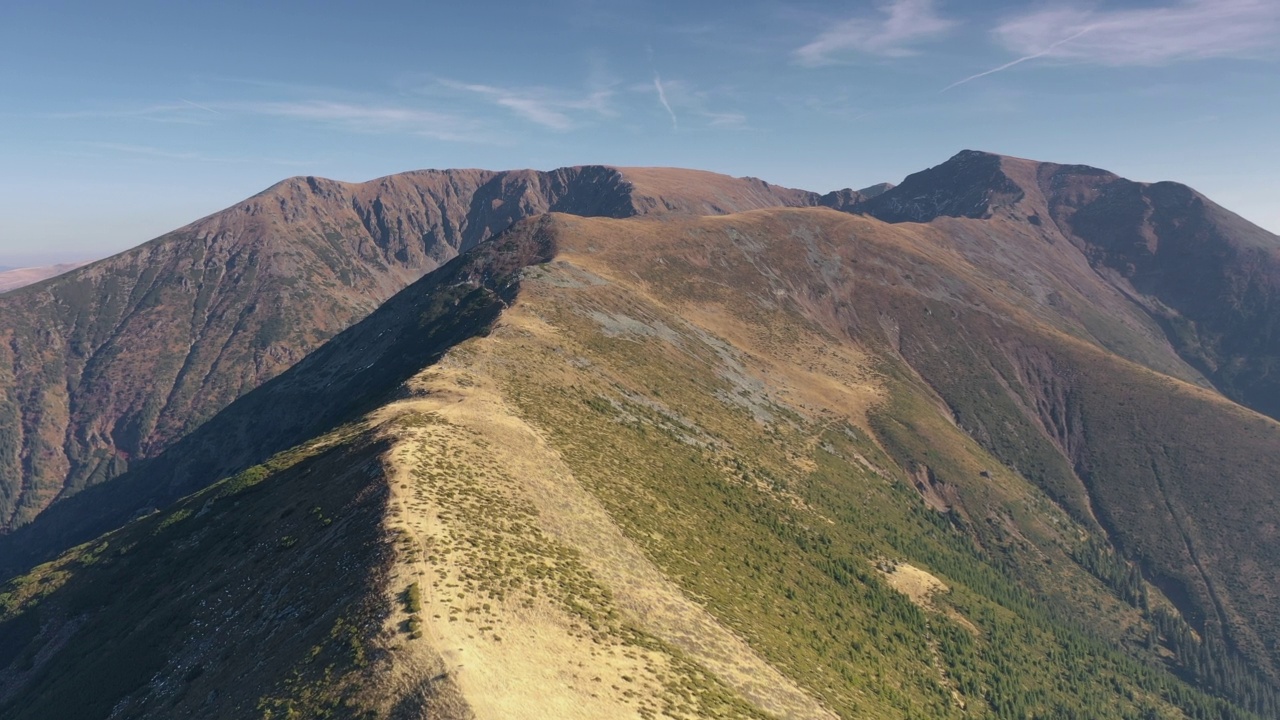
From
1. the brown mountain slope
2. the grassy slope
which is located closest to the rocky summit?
the brown mountain slope

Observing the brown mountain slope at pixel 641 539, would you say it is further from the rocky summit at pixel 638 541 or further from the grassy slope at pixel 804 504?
the grassy slope at pixel 804 504

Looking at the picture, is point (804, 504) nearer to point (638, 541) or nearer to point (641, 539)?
point (641, 539)

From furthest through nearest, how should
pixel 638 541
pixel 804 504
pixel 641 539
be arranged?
pixel 804 504
pixel 641 539
pixel 638 541

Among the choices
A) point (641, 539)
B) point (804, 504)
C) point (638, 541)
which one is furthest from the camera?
point (804, 504)

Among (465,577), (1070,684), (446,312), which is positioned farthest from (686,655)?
(446,312)

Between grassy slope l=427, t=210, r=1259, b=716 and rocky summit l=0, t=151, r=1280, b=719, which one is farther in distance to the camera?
grassy slope l=427, t=210, r=1259, b=716

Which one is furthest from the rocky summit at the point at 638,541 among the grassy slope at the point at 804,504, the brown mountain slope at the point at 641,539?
the grassy slope at the point at 804,504

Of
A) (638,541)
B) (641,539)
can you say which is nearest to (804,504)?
(641,539)

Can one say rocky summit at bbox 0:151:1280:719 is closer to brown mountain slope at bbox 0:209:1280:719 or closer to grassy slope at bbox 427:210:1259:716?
brown mountain slope at bbox 0:209:1280:719

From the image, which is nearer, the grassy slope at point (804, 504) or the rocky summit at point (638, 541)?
the rocky summit at point (638, 541)
